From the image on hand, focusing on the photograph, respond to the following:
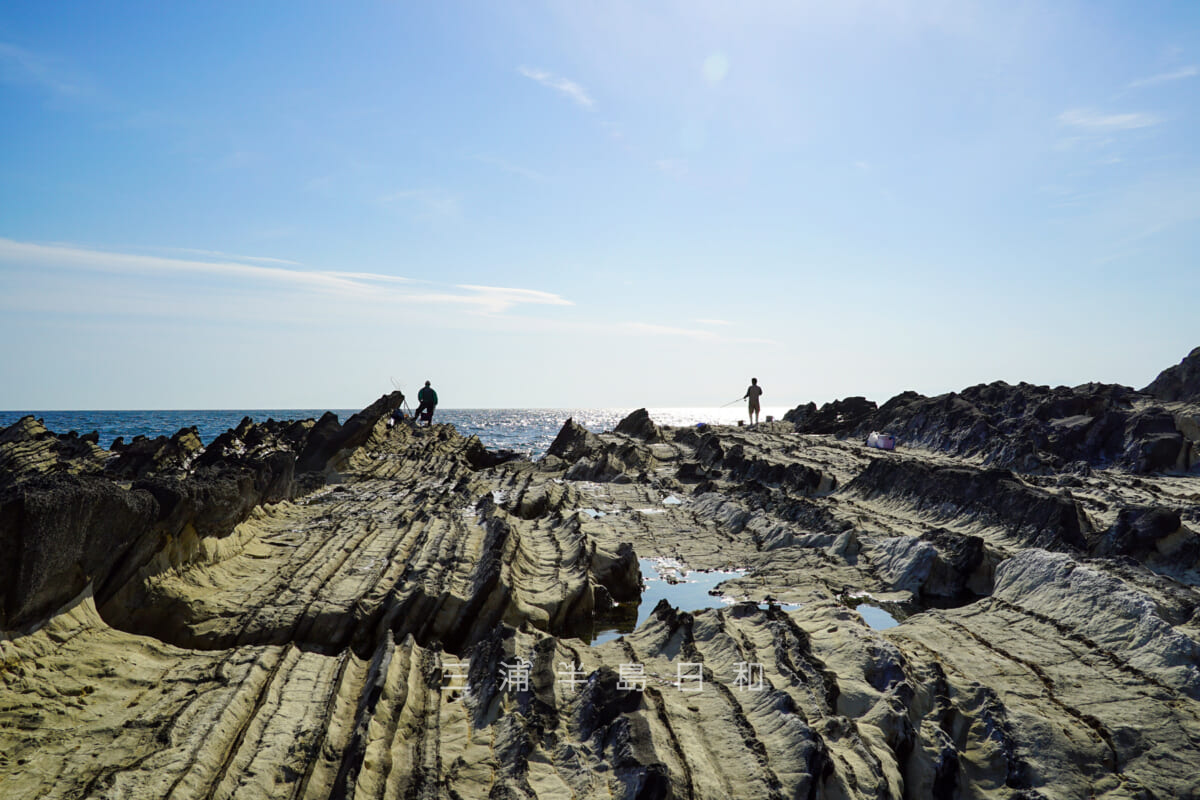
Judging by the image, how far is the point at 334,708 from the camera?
500 centimetres

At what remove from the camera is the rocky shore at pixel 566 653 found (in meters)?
4.38

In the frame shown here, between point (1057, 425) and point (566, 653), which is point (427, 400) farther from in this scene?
point (566, 653)

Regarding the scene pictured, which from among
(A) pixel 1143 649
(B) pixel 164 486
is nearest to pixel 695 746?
(A) pixel 1143 649

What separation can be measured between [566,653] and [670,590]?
3876 mm

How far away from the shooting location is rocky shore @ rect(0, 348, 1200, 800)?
14.4 feet

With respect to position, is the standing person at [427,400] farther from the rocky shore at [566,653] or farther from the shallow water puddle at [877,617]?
the shallow water puddle at [877,617]

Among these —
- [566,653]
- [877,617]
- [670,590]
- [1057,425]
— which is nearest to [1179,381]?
[1057,425]

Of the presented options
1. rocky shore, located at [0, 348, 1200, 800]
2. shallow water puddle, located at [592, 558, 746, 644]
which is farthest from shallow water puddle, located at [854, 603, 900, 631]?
shallow water puddle, located at [592, 558, 746, 644]

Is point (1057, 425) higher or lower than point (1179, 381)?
lower

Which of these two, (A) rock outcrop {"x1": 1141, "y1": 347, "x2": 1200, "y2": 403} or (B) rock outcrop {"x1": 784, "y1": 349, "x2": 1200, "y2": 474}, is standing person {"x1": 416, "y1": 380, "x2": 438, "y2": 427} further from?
(A) rock outcrop {"x1": 1141, "y1": 347, "x2": 1200, "y2": 403}

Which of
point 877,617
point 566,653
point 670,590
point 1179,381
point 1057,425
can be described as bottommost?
point 670,590

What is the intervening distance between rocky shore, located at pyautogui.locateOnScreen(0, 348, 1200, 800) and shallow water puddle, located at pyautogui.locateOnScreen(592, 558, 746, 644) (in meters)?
0.20

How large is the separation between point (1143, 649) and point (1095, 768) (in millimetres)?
1544

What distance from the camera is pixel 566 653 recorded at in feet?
19.5
